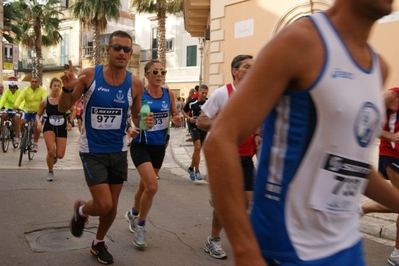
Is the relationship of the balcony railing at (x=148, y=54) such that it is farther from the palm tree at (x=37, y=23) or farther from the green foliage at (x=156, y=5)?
the green foliage at (x=156, y=5)

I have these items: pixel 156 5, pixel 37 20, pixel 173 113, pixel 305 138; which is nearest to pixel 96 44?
pixel 37 20

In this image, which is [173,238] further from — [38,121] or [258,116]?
[38,121]

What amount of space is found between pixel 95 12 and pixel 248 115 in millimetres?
37614

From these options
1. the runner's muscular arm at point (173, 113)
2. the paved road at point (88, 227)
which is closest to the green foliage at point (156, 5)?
the paved road at point (88, 227)

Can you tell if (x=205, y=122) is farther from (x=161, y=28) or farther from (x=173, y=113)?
(x=161, y=28)

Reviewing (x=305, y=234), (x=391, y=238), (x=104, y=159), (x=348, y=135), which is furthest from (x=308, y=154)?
(x=391, y=238)

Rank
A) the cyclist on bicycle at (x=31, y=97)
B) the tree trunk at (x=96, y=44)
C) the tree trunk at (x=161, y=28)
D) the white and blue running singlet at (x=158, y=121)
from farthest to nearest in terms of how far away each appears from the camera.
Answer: the tree trunk at (x=96, y=44) < the tree trunk at (x=161, y=28) < the cyclist on bicycle at (x=31, y=97) < the white and blue running singlet at (x=158, y=121)

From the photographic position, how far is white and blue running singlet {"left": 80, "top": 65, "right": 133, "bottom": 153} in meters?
4.47

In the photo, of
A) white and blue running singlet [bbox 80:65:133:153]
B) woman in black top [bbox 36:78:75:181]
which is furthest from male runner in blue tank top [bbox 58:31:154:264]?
woman in black top [bbox 36:78:75:181]

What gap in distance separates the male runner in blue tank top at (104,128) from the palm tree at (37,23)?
121ft

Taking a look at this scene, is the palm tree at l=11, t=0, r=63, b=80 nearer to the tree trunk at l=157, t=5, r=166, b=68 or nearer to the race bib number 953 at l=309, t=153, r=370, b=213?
the tree trunk at l=157, t=5, r=166, b=68

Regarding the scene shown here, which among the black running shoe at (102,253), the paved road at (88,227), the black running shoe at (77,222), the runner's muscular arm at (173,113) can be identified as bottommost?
the paved road at (88,227)

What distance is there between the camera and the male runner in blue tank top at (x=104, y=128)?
172 inches

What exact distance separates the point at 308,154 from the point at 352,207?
0.30 m
